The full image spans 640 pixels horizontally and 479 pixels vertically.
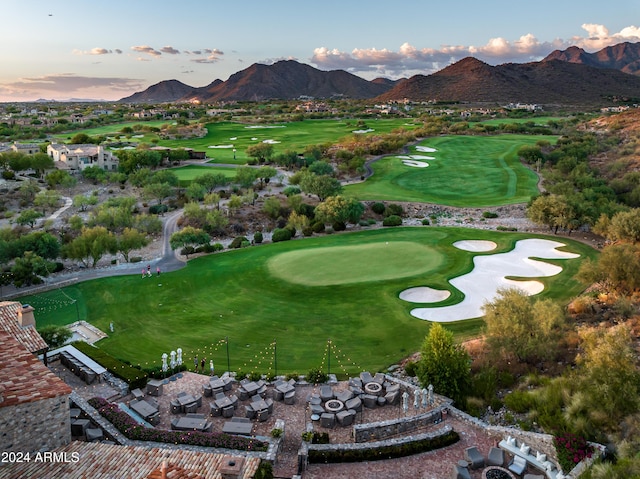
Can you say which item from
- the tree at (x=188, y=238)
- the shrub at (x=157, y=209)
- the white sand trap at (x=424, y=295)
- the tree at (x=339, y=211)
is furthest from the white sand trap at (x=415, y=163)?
the white sand trap at (x=424, y=295)

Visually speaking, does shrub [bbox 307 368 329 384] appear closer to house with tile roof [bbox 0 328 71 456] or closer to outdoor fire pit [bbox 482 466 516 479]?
outdoor fire pit [bbox 482 466 516 479]

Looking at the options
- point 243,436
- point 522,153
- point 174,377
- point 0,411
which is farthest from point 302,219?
point 522,153

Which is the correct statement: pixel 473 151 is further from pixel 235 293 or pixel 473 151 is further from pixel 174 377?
pixel 174 377

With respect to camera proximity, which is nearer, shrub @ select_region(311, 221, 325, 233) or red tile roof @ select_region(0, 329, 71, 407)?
red tile roof @ select_region(0, 329, 71, 407)

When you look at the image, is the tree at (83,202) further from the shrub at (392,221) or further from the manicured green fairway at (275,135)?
the shrub at (392,221)

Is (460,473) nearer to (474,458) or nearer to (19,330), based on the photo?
(474,458)

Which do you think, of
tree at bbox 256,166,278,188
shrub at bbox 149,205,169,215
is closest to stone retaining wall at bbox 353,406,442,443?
shrub at bbox 149,205,169,215

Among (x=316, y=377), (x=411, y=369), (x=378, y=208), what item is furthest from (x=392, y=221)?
(x=316, y=377)
